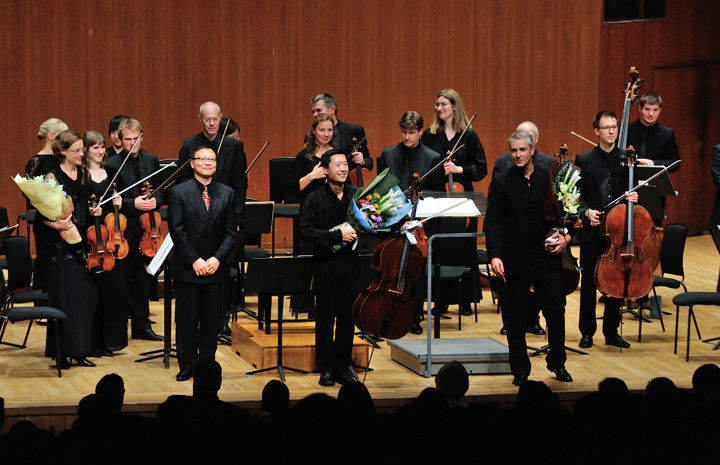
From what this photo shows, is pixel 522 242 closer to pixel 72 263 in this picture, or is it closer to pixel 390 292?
pixel 390 292

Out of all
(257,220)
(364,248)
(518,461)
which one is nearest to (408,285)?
(364,248)

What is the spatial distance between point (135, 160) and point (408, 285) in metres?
2.34

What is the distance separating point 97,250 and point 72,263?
0.57 feet

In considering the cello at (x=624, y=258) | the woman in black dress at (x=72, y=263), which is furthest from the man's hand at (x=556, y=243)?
the woman in black dress at (x=72, y=263)

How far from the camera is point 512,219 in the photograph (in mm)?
6395

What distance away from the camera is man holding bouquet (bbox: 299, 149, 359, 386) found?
6.48 metres

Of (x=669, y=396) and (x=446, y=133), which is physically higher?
(x=446, y=133)

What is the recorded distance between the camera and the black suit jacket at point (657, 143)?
8.40m

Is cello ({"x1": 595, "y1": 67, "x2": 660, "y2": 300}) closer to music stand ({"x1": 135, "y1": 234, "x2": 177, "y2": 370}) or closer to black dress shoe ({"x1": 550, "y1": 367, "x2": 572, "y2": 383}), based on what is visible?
black dress shoe ({"x1": 550, "y1": 367, "x2": 572, "y2": 383})

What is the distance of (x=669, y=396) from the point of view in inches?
168

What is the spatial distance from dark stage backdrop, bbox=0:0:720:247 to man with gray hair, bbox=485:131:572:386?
15.5ft

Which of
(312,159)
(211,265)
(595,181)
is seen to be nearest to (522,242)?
(595,181)

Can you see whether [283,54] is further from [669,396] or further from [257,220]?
[669,396]

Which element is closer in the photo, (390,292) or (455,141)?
(390,292)
